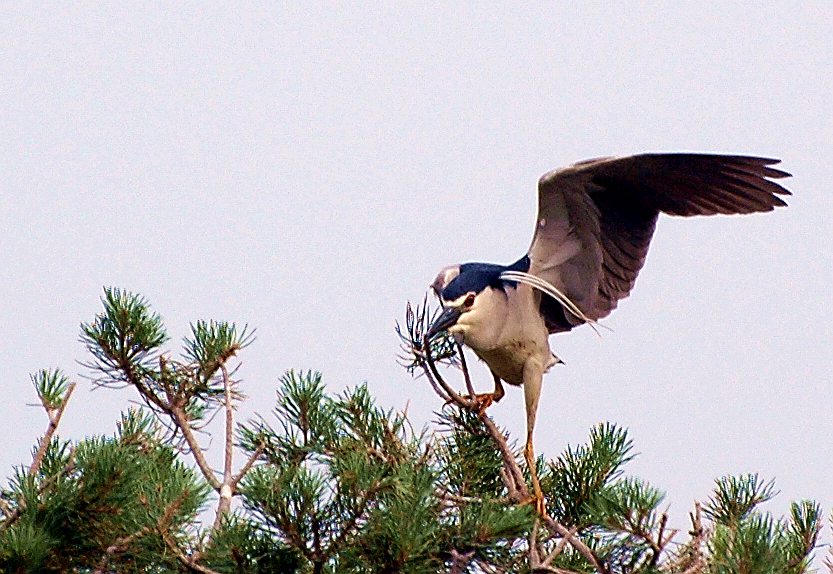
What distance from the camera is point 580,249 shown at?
11.8 feet

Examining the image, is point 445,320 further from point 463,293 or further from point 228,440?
point 228,440

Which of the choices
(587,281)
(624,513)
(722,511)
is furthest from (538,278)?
(624,513)

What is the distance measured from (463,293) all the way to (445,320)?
0.19 meters

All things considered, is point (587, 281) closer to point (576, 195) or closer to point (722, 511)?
point (576, 195)

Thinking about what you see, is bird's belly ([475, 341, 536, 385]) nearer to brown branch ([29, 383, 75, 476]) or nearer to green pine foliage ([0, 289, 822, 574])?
green pine foliage ([0, 289, 822, 574])

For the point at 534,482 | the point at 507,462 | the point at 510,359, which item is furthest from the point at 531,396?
the point at 507,462

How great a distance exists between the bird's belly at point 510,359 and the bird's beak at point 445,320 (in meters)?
0.31

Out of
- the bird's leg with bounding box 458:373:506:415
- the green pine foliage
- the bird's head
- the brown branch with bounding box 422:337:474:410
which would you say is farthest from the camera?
the bird's leg with bounding box 458:373:506:415

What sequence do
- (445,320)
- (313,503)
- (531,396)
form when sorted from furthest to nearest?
(531,396), (445,320), (313,503)

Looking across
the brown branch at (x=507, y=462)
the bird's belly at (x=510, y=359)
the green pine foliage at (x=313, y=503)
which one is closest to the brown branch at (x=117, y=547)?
the green pine foliage at (x=313, y=503)

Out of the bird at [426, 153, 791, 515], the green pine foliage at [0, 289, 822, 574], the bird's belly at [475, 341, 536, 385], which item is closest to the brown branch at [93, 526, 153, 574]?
the green pine foliage at [0, 289, 822, 574]

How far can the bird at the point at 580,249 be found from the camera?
11.1ft

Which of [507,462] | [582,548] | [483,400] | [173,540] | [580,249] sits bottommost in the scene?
[582,548]

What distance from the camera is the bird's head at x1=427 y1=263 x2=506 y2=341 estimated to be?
10.2ft
